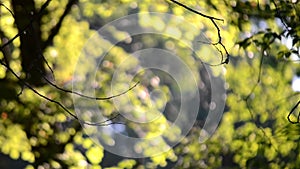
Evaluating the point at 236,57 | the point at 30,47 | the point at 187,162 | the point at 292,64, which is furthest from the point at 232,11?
the point at 30,47

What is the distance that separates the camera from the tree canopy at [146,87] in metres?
3.89

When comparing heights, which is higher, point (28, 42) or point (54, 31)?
point (54, 31)

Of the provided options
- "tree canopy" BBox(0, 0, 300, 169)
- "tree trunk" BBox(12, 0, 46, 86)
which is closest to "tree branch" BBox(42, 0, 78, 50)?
"tree canopy" BBox(0, 0, 300, 169)

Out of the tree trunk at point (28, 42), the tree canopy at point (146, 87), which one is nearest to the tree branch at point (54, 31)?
the tree canopy at point (146, 87)

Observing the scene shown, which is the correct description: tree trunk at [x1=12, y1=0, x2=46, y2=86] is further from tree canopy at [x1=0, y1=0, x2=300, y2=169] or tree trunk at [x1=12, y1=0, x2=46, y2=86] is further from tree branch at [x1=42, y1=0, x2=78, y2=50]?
tree branch at [x1=42, y1=0, x2=78, y2=50]

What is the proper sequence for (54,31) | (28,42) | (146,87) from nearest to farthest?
(28,42)
(54,31)
(146,87)

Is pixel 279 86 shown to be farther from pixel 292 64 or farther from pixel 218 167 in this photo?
pixel 218 167

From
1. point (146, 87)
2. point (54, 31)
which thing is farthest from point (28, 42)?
point (146, 87)

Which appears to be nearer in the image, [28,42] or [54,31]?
[28,42]

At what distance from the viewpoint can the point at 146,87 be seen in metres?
4.64

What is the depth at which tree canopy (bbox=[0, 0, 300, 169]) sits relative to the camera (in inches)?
153

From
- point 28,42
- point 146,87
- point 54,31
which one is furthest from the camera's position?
point 146,87

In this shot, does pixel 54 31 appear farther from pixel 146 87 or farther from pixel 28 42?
pixel 146 87

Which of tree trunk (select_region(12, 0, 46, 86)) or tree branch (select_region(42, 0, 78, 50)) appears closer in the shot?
tree trunk (select_region(12, 0, 46, 86))
